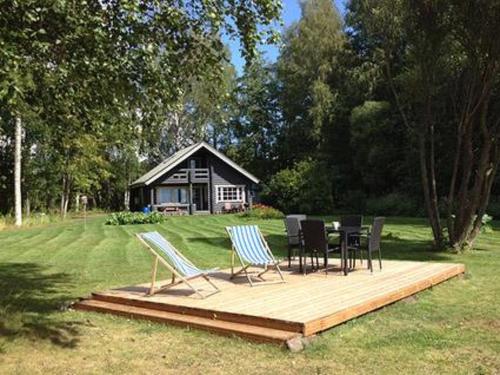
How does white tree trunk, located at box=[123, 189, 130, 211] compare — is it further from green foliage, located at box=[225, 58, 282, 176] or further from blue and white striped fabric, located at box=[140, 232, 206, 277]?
blue and white striped fabric, located at box=[140, 232, 206, 277]

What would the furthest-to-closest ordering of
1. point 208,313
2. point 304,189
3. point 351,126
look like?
point 351,126 < point 304,189 < point 208,313

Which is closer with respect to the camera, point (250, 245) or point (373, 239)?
point (250, 245)

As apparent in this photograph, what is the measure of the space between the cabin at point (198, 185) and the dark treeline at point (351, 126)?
9.52 feet

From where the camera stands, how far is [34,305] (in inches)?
333

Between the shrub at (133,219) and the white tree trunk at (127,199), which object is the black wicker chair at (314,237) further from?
the white tree trunk at (127,199)

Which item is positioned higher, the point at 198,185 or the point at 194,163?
the point at 194,163

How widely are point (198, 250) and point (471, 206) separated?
6.63 m

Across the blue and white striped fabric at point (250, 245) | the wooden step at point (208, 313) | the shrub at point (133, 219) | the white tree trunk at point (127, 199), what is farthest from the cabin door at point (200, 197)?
the wooden step at point (208, 313)

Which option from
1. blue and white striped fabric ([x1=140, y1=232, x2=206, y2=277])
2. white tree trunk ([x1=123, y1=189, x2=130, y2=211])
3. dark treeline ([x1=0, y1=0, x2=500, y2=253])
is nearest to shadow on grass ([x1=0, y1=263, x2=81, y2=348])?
blue and white striped fabric ([x1=140, y1=232, x2=206, y2=277])

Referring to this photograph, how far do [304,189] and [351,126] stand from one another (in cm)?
545

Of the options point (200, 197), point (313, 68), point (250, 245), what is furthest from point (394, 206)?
point (250, 245)

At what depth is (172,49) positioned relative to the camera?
6.70m

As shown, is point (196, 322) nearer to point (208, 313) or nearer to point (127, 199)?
point (208, 313)

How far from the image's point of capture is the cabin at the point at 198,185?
38.9 metres
